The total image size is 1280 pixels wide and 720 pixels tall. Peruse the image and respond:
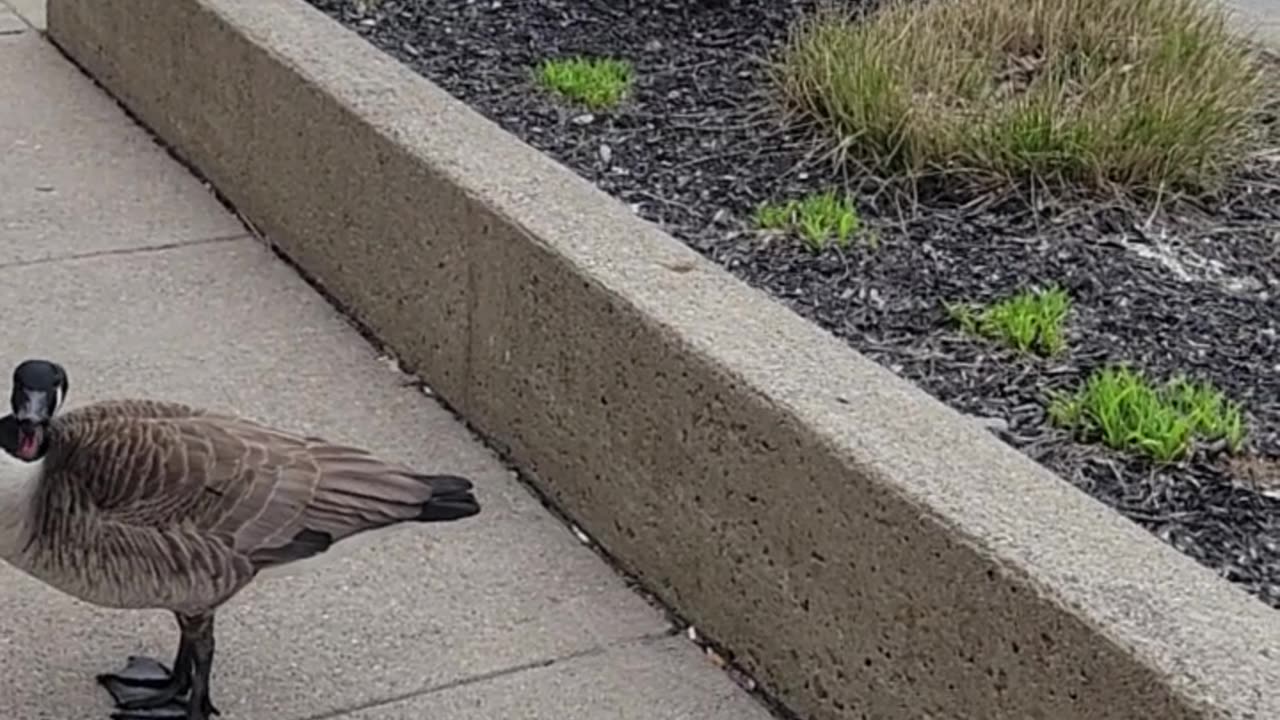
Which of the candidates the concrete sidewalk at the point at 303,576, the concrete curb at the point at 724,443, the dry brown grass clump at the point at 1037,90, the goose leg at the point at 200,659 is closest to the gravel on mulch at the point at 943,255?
the dry brown grass clump at the point at 1037,90

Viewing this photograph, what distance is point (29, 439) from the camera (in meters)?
Answer: 3.56

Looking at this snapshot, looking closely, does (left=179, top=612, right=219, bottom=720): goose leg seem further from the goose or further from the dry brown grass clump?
the dry brown grass clump

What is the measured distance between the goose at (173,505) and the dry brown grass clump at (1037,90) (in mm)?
1883

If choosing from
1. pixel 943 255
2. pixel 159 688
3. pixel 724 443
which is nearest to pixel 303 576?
pixel 159 688

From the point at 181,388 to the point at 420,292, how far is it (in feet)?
2.00

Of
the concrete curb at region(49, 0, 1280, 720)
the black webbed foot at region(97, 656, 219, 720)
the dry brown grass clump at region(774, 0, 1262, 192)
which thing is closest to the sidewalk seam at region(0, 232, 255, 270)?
the concrete curb at region(49, 0, 1280, 720)

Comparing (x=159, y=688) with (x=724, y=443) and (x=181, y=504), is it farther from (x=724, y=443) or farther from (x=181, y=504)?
(x=724, y=443)

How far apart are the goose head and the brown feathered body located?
0.05 m

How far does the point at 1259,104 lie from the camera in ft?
18.8

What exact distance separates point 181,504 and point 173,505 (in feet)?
0.05

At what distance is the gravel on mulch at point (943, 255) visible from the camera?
4.04 meters

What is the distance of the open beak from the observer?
3555 mm

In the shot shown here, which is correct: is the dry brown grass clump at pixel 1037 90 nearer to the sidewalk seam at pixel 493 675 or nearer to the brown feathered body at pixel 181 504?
the sidewalk seam at pixel 493 675

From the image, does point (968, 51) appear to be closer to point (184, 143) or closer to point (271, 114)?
point (271, 114)
